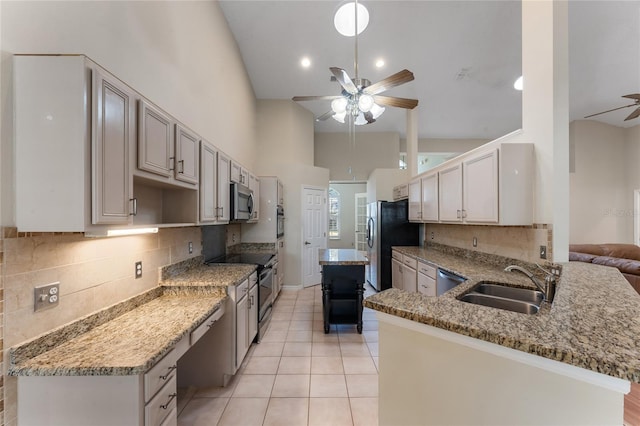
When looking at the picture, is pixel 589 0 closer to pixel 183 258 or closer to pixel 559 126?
pixel 559 126

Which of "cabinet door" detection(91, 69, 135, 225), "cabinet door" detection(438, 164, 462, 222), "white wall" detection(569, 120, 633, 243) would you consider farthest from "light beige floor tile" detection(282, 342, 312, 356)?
"white wall" detection(569, 120, 633, 243)

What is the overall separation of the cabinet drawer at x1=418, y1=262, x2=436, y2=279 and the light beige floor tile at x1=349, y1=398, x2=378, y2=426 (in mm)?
1597

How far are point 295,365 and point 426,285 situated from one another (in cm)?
187

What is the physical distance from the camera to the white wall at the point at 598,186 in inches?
228

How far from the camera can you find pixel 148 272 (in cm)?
188

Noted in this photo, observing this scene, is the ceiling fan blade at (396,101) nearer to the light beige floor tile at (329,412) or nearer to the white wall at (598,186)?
the light beige floor tile at (329,412)

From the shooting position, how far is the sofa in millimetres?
3281

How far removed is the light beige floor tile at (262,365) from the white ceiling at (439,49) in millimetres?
4182

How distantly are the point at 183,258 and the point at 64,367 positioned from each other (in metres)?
1.41

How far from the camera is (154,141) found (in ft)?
4.92

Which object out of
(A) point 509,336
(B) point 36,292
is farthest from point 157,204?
(A) point 509,336

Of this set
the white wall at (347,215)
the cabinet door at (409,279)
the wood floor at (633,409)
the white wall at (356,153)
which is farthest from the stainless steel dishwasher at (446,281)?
the white wall at (347,215)

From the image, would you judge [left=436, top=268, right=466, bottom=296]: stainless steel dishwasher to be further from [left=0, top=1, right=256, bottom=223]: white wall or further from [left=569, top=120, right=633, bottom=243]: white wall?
[left=569, top=120, right=633, bottom=243]: white wall

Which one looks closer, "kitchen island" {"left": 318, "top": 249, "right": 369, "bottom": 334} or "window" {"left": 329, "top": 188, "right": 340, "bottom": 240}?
"kitchen island" {"left": 318, "top": 249, "right": 369, "bottom": 334}
